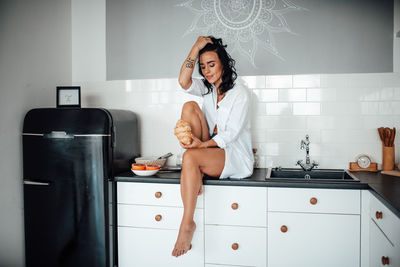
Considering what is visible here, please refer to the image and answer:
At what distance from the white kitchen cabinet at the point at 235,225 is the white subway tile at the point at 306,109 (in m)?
0.86

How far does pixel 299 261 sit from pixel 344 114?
1.24m

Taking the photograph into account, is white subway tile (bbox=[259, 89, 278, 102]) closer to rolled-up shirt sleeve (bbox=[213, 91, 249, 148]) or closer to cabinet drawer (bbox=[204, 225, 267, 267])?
→ rolled-up shirt sleeve (bbox=[213, 91, 249, 148])

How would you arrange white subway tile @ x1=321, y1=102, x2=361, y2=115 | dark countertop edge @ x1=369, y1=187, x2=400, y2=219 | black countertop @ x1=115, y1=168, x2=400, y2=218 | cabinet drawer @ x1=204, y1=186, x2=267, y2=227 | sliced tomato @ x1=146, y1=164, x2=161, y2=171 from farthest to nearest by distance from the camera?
white subway tile @ x1=321, y1=102, x2=361, y2=115 → sliced tomato @ x1=146, y1=164, x2=161, y2=171 → cabinet drawer @ x1=204, y1=186, x2=267, y2=227 → black countertop @ x1=115, y1=168, x2=400, y2=218 → dark countertop edge @ x1=369, y1=187, x2=400, y2=219

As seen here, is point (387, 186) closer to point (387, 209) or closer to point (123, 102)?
point (387, 209)

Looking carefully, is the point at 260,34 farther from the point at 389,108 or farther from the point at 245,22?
the point at 389,108

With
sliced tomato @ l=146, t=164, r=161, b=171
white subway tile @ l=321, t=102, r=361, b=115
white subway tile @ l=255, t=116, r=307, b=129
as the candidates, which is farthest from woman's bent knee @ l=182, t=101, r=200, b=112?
white subway tile @ l=321, t=102, r=361, b=115

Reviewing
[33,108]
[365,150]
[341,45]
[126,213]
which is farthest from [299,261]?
[33,108]

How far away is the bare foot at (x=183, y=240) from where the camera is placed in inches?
84.5

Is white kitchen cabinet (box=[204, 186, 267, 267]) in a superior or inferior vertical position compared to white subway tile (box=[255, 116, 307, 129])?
inferior

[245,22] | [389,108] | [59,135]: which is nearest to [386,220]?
[389,108]

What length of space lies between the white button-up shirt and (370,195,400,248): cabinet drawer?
797 mm

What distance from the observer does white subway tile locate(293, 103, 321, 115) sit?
276 centimetres

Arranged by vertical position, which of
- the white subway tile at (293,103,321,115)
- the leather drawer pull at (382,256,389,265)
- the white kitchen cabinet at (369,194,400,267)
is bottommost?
the leather drawer pull at (382,256,389,265)

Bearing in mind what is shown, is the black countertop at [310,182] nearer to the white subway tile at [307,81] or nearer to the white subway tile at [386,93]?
the white subway tile at [386,93]
